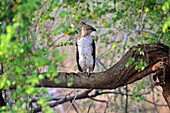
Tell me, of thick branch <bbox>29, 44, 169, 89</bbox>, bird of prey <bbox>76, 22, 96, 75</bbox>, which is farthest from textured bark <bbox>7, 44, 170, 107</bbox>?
bird of prey <bbox>76, 22, 96, 75</bbox>

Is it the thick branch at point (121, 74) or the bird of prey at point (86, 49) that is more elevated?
the bird of prey at point (86, 49)

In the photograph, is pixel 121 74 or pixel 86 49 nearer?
pixel 121 74

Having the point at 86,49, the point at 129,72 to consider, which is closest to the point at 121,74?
the point at 129,72

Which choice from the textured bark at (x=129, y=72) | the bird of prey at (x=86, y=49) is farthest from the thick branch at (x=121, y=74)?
the bird of prey at (x=86, y=49)

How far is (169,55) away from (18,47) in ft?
7.27

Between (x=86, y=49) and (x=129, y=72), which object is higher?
(x=86, y=49)

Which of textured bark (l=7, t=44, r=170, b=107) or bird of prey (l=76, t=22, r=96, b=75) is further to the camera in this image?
bird of prey (l=76, t=22, r=96, b=75)

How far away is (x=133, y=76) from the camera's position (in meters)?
3.46

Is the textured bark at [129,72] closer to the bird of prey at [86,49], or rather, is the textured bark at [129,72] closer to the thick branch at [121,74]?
the thick branch at [121,74]

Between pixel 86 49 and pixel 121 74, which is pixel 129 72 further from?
pixel 86 49

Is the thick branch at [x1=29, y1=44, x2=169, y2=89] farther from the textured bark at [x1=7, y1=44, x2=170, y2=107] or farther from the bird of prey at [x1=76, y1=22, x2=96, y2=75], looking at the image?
the bird of prey at [x1=76, y1=22, x2=96, y2=75]

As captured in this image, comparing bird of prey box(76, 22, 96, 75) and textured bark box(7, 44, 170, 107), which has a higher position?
bird of prey box(76, 22, 96, 75)

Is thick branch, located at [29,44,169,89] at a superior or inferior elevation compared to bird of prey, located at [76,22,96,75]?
inferior

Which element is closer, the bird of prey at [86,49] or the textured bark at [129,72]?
the textured bark at [129,72]
